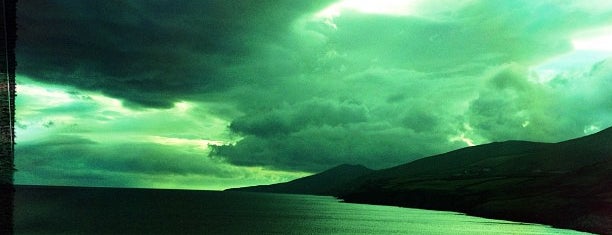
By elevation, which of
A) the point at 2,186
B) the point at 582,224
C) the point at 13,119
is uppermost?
the point at 13,119

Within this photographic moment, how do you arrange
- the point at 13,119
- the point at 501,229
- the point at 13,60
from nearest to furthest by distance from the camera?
the point at 13,60 → the point at 13,119 → the point at 501,229

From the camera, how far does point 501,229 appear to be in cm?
15562

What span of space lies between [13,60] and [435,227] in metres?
125

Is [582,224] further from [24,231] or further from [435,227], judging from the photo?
[24,231]

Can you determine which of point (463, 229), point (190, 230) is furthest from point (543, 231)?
point (190, 230)

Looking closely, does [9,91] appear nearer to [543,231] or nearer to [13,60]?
[13,60]

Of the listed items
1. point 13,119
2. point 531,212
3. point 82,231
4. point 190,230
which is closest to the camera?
point 13,119

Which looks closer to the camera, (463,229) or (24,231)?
(24,231)

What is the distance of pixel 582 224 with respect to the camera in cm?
16100

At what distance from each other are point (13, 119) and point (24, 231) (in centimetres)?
2923

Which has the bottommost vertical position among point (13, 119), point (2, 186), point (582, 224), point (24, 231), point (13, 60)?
point (582, 224)

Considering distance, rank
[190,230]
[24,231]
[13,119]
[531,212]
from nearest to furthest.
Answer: [13,119] → [24,231] → [190,230] → [531,212]

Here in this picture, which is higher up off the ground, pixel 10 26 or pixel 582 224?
pixel 10 26

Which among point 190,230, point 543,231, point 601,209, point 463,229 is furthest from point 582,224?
point 190,230
